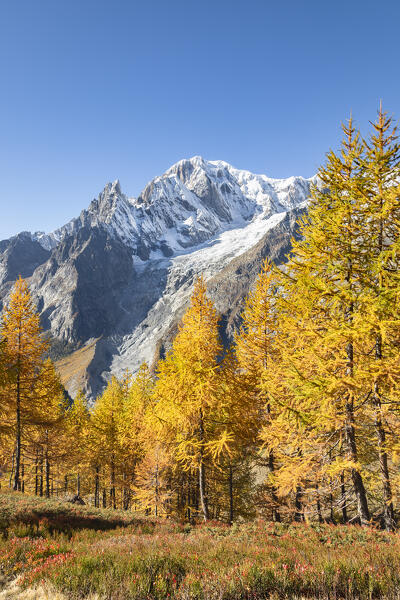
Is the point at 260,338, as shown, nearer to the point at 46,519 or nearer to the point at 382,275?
the point at 382,275

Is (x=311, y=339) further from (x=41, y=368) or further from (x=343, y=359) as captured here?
(x=41, y=368)

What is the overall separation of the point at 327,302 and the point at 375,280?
4.33 ft

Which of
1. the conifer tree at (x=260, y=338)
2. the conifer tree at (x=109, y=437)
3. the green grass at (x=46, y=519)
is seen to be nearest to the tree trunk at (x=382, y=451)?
the conifer tree at (x=260, y=338)

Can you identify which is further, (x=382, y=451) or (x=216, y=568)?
(x=382, y=451)

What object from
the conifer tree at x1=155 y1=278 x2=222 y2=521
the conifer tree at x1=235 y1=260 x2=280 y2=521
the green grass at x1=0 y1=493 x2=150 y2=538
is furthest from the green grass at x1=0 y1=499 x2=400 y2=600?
the conifer tree at x1=235 y1=260 x2=280 y2=521

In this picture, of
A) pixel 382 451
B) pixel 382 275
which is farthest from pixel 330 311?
pixel 382 451

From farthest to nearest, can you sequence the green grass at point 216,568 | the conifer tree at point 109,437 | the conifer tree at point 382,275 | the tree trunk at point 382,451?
the conifer tree at point 109,437 < the tree trunk at point 382,451 < the conifer tree at point 382,275 < the green grass at point 216,568

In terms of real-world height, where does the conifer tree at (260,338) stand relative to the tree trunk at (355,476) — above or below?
above

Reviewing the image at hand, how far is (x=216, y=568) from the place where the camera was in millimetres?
4953

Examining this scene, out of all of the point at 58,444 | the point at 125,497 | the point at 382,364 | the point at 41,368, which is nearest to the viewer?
the point at 382,364

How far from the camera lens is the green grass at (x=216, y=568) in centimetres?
431

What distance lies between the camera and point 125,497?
28.2 m

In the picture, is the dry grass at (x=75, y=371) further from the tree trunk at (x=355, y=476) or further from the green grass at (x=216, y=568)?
the tree trunk at (x=355, y=476)

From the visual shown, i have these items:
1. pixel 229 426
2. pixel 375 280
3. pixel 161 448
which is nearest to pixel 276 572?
pixel 375 280
